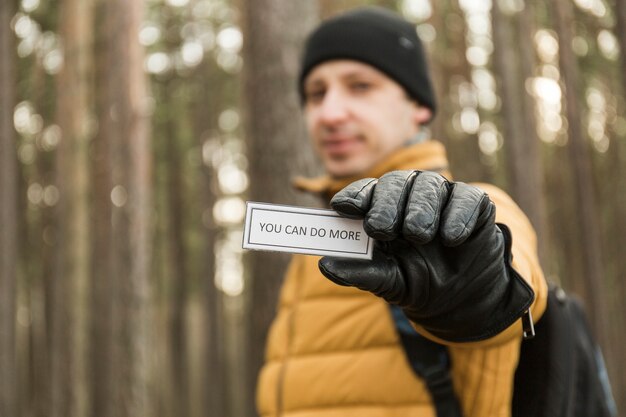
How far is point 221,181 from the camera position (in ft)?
74.3

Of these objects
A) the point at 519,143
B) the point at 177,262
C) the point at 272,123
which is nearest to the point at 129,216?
the point at 272,123

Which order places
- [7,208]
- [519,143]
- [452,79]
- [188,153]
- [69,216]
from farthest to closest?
[188,153] < [452,79] < [69,216] < [519,143] < [7,208]

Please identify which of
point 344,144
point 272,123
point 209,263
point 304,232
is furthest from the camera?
point 209,263

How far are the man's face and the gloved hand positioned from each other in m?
1.03

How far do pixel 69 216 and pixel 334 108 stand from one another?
12.1 meters

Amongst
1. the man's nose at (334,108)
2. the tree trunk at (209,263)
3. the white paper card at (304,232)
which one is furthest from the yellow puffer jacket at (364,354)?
the tree trunk at (209,263)

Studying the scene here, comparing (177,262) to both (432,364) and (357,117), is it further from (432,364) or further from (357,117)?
(432,364)

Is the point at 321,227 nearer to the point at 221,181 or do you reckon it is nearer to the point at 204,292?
the point at 204,292

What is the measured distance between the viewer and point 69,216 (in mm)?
13648

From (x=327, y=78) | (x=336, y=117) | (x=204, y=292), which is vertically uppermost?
(x=327, y=78)

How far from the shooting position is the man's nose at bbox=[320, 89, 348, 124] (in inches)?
104

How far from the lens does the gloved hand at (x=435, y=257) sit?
1.45 m

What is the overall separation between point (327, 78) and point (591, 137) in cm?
1771

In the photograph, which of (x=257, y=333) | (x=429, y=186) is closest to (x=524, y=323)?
(x=429, y=186)
